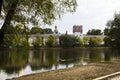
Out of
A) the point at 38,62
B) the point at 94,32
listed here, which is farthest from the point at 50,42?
the point at 38,62

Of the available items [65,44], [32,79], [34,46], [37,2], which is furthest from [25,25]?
[65,44]

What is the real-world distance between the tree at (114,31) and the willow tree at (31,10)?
145ft

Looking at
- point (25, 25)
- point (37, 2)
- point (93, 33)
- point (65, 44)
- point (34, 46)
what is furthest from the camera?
point (93, 33)

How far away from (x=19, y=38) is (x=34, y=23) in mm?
1303

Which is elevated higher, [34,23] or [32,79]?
[34,23]

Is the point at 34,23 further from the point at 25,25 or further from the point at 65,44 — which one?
the point at 65,44

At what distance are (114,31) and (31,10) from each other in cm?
4876

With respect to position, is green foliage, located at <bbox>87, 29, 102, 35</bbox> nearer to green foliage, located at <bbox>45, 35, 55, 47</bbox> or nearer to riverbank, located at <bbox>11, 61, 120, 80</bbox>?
green foliage, located at <bbox>45, 35, 55, 47</bbox>

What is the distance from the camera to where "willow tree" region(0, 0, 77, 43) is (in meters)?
14.1

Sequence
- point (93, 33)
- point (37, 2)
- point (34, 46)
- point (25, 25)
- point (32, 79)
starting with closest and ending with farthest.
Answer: point (37, 2), point (25, 25), point (32, 79), point (34, 46), point (93, 33)

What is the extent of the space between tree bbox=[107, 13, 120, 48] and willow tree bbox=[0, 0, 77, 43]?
44.1m

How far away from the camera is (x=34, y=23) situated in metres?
15.4

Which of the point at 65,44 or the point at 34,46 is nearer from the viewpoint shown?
the point at 34,46

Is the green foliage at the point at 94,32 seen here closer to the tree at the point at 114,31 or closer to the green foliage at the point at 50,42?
the green foliage at the point at 50,42
